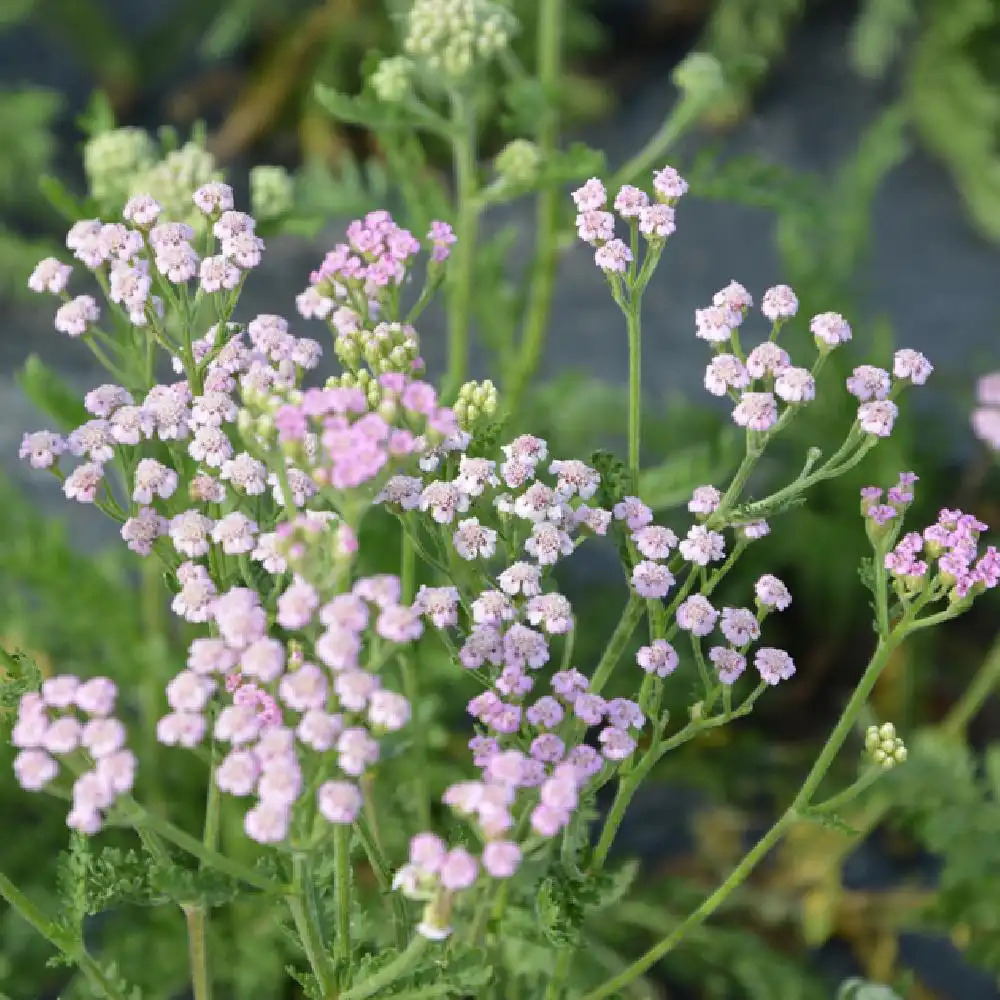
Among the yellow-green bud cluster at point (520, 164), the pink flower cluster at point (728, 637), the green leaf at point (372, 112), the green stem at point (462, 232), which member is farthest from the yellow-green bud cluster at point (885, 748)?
the green leaf at point (372, 112)

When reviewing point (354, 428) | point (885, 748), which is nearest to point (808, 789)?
point (885, 748)

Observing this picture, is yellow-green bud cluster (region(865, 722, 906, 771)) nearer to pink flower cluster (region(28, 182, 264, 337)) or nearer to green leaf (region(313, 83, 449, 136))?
pink flower cluster (region(28, 182, 264, 337))

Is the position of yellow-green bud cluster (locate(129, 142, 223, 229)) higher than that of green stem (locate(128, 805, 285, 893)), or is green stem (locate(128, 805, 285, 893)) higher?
yellow-green bud cluster (locate(129, 142, 223, 229))

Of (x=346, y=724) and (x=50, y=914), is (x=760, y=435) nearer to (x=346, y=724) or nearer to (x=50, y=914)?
(x=346, y=724)

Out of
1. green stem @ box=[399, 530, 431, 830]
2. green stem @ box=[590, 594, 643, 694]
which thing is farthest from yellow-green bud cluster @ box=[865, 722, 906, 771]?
green stem @ box=[399, 530, 431, 830]

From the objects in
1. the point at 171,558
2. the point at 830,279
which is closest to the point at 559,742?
the point at 171,558

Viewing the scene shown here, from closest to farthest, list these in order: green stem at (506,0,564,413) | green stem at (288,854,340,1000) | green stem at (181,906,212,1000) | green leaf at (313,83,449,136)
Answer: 1. green stem at (288,854,340,1000)
2. green stem at (181,906,212,1000)
3. green leaf at (313,83,449,136)
4. green stem at (506,0,564,413)
